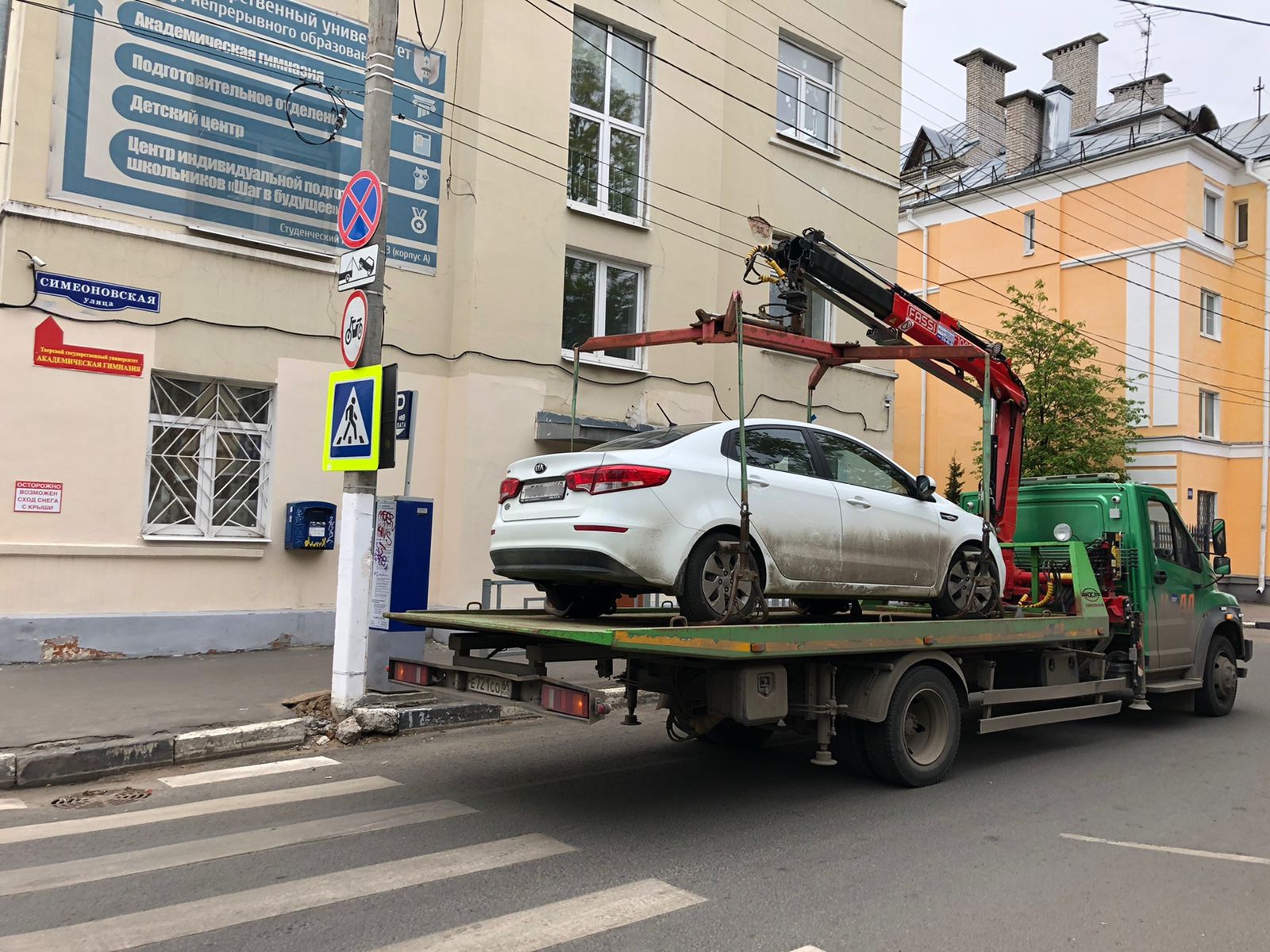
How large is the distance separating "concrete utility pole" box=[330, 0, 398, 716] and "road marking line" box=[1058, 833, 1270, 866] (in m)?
5.29

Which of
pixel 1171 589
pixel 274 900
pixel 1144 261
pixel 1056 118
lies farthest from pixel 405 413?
pixel 1056 118

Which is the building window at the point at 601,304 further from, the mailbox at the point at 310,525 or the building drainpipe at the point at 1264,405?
the building drainpipe at the point at 1264,405

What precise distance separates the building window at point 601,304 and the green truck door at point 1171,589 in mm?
7050

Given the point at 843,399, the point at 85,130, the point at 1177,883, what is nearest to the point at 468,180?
the point at 85,130

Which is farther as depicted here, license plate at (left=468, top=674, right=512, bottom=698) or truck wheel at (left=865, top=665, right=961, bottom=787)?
truck wheel at (left=865, top=665, right=961, bottom=787)

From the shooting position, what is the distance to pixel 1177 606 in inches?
376

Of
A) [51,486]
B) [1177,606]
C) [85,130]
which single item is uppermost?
[85,130]

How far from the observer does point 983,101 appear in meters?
33.3

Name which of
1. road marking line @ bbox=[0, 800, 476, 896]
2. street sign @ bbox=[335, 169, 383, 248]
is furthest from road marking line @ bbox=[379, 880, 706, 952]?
street sign @ bbox=[335, 169, 383, 248]

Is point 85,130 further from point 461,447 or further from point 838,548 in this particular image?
point 838,548

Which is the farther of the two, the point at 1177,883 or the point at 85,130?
the point at 85,130

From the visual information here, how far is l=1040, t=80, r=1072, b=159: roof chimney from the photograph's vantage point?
102ft

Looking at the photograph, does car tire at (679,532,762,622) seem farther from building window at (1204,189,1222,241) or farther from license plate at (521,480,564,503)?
building window at (1204,189,1222,241)

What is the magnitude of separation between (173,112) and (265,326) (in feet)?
7.76
